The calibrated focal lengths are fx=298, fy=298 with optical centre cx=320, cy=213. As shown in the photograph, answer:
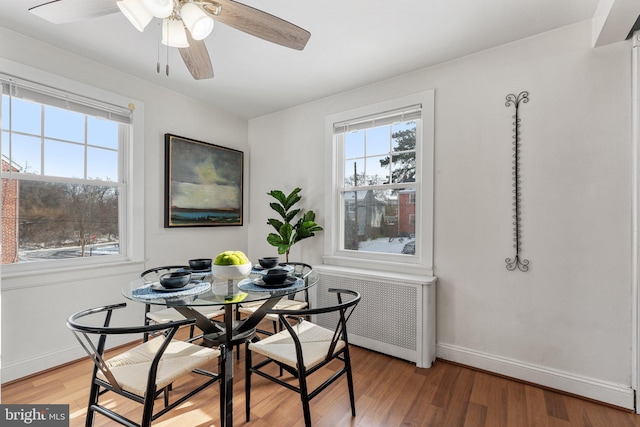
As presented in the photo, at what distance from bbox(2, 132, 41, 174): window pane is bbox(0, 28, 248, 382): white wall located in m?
0.58

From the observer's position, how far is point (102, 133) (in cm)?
286

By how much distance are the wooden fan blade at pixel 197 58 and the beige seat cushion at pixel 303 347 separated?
179cm

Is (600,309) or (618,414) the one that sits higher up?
(600,309)

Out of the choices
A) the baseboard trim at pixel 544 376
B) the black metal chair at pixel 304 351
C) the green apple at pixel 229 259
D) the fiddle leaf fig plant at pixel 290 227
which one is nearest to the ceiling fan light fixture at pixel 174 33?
the green apple at pixel 229 259

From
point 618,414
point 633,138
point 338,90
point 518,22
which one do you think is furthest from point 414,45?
point 618,414

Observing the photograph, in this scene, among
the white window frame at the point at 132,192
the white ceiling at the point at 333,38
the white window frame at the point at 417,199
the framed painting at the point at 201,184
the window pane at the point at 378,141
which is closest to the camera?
Answer: the white ceiling at the point at 333,38

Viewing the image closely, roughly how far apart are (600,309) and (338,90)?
116 inches

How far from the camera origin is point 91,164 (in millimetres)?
2781

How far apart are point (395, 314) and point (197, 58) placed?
8.22 ft

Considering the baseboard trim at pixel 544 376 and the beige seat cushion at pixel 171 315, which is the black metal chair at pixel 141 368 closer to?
the beige seat cushion at pixel 171 315

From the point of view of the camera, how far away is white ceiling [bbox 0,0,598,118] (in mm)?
2004

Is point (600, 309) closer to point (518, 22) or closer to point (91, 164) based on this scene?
point (518, 22)

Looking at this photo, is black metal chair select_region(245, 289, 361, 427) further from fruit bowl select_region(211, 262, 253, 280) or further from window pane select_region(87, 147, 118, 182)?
window pane select_region(87, 147, 118, 182)

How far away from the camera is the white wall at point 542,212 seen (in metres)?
2.05
